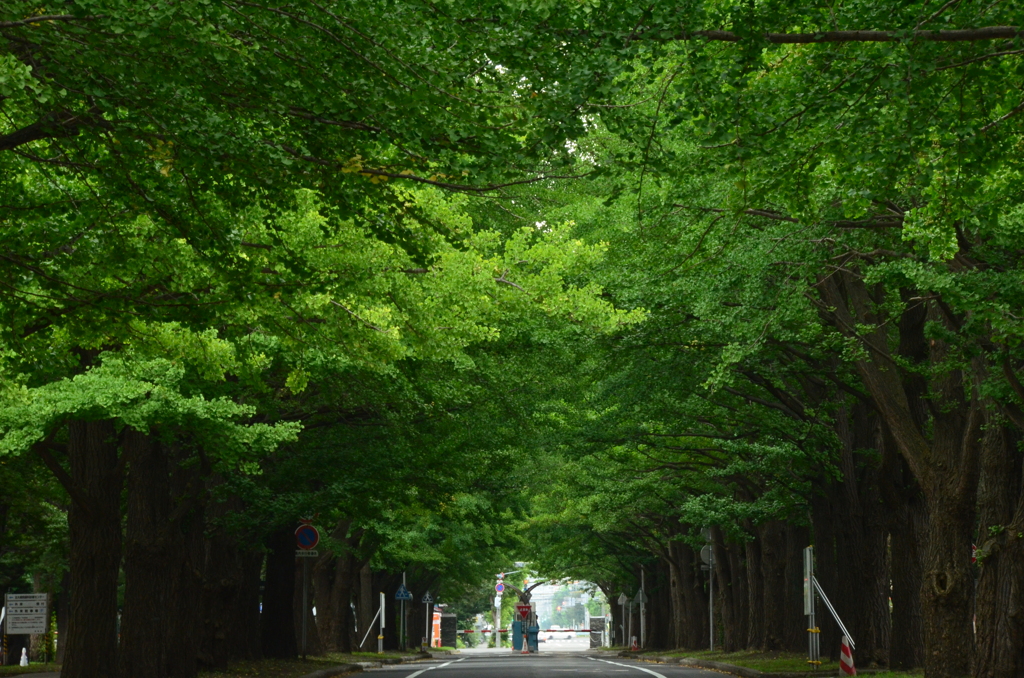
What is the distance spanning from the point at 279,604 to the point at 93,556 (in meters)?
12.2

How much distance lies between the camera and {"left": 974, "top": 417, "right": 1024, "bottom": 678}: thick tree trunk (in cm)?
1631

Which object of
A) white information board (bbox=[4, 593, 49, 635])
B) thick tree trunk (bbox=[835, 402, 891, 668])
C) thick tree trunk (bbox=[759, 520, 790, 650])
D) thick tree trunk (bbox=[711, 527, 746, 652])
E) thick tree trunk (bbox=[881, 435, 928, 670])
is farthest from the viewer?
thick tree trunk (bbox=[711, 527, 746, 652])

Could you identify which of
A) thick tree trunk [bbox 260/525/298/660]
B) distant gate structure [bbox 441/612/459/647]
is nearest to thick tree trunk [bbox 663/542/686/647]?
thick tree trunk [bbox 260/525/298/660]

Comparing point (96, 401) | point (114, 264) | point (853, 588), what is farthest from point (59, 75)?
point (853, 588)

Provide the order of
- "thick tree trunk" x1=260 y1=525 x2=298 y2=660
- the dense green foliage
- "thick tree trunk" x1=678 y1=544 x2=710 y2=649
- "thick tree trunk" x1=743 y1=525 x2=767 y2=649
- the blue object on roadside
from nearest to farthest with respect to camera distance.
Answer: the dense green foliage, "thick tree trunk" x1=260 y1=525 x2=298 y2=660, "thick tree trunk" x1=743 y1=525 x2=767 y2=649, "thick tree trunk" x1=678 y1=544 x2=710 y2=649, the blue object on roadside

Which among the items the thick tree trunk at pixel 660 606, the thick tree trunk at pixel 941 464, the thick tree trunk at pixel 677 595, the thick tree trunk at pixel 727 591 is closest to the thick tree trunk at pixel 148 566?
the thick tree trunk at pixel 941 464

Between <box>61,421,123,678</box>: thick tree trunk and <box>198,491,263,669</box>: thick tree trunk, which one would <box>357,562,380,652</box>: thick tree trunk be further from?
<box>61,421,123,678</box>: thick tree trunk

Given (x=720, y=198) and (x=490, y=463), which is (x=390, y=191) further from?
(x=490, y=463)

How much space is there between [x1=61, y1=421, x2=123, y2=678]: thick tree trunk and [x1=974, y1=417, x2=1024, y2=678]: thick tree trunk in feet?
40.7

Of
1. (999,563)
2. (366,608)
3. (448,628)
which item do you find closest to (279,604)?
(999,563)

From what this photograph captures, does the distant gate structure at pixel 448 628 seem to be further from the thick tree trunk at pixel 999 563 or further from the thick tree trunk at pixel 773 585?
the thick tree trunk at pixel 999 563

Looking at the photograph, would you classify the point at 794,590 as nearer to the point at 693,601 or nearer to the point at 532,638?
the point at 693,601

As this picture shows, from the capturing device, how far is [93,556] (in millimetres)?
18078

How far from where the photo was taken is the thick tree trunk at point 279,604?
29.4 metres
